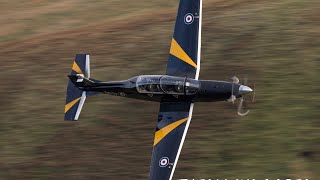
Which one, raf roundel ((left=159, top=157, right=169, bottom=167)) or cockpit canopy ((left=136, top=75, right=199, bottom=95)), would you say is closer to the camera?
raf roundel ((left=159, top=157, right=169, bottom=167))

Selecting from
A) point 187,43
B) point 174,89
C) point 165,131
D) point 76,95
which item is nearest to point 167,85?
point 174,89

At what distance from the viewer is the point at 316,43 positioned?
25406 mm

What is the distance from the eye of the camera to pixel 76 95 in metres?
22.6

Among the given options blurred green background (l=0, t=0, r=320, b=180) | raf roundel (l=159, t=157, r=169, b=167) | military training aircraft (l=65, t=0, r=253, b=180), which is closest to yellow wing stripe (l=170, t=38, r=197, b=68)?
military training aircraft (l=65, t=0, r=253, b=180)

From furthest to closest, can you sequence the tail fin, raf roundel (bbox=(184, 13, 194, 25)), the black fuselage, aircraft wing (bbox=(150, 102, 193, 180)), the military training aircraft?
raf roundel (bbox=(184, 13, 194, 25)), the tail fin, the black fuselage, the military training aircraft, aircraft wing (bbox=(150, 102, 193, 180))

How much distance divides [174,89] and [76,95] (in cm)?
458

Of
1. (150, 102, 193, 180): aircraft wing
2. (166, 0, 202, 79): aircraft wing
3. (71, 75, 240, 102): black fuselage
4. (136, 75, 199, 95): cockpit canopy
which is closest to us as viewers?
(150, 102, 193, 180): aircraft wing

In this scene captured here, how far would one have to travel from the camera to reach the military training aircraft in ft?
65.4

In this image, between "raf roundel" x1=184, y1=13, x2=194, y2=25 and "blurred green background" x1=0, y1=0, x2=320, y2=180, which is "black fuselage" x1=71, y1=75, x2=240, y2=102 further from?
"raf roundel" x1=184, y1=13, x2=194, y2=25

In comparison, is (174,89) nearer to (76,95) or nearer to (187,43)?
(187,43)

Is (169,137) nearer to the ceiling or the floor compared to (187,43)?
nearer to the floor

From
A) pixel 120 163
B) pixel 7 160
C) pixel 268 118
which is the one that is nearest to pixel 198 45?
pixel 268 118

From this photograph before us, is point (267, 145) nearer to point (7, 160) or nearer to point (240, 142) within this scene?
point (240, 142)

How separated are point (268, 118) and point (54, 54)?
43.1 ft
